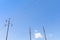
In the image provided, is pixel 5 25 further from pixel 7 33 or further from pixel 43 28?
pixel 43 28

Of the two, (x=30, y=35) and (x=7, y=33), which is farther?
(x=30, y=35)

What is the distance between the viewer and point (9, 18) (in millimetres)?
33781

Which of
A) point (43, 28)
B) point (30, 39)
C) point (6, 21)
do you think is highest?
point (6, 21)

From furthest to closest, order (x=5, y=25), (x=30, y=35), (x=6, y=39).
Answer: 1. (x=30, y=35)
2. (x=5, y=25)
3. (x=6, y=39)

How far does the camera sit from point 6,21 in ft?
110

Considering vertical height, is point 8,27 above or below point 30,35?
above

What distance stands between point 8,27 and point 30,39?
25.6ft

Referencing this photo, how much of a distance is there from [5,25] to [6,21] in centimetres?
123

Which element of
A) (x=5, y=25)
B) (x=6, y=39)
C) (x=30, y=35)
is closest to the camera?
(x=6, y=39)

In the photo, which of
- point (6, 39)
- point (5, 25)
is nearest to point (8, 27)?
point (5, 25)

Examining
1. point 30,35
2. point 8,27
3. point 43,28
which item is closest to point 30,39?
point 30,35

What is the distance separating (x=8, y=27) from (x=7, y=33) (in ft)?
6.03

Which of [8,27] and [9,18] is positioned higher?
[9,18]

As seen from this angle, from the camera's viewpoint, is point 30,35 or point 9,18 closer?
point 9,18
